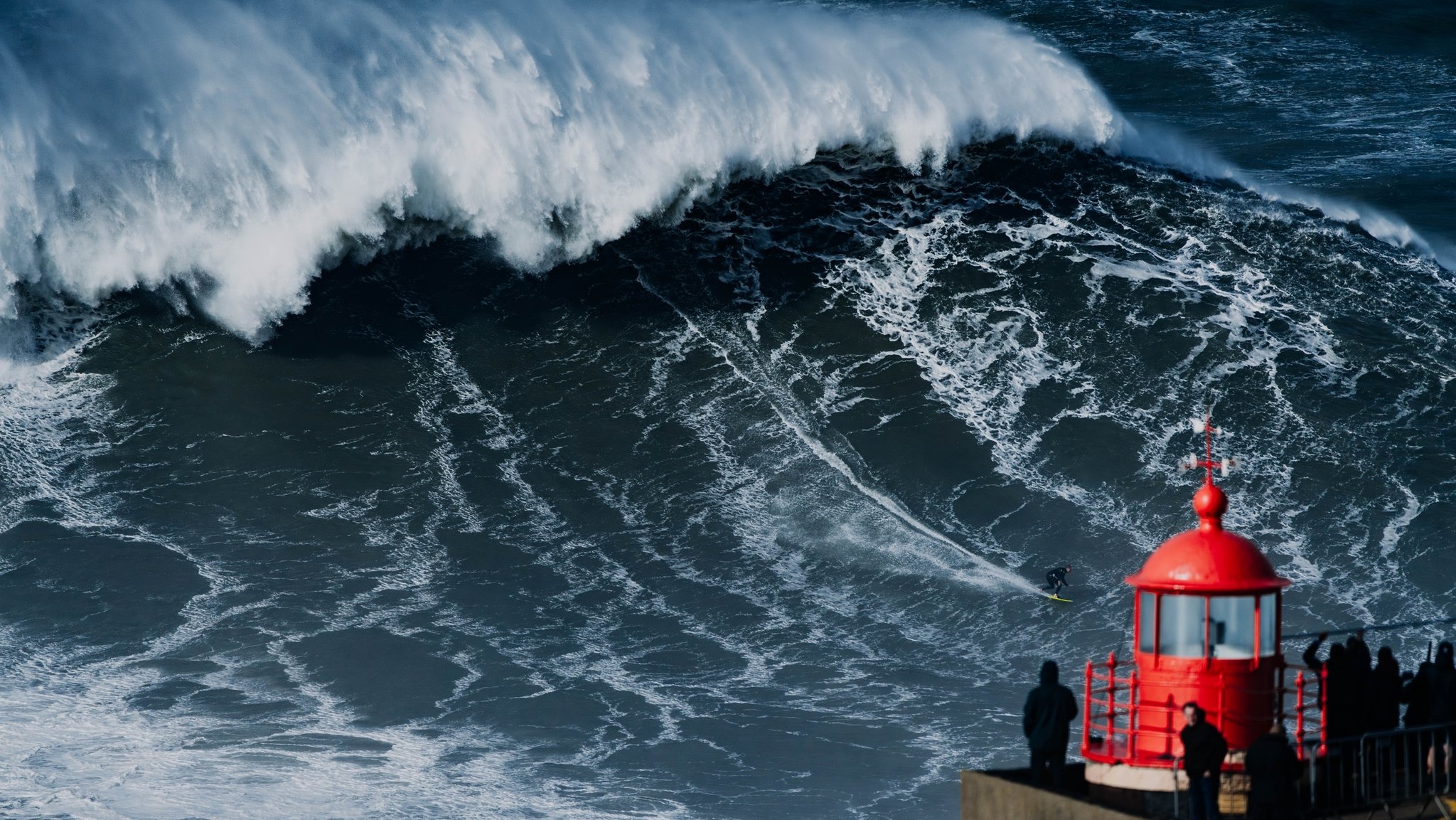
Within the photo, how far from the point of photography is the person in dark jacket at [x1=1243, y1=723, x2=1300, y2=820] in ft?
21.7

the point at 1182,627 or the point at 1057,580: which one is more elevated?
the point at 1057,580

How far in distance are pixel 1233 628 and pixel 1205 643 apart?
4.7 inches

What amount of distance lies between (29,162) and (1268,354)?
12391 millimetres

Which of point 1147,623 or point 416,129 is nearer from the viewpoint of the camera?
point 1147,623

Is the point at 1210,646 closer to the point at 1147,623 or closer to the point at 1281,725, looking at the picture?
the point at 1147,623

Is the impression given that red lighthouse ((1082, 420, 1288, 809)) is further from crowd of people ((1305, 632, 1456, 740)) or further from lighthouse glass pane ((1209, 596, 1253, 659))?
crowd of people ((1305, 632, 1456, 740))

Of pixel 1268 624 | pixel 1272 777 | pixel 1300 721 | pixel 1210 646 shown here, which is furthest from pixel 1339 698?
pixel 1272 777

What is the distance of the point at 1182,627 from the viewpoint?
6.95 metres

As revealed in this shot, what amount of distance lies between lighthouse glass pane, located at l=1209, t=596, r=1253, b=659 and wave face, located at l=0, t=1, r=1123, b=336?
1253 centimetres

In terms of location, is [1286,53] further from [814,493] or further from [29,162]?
[29,162]

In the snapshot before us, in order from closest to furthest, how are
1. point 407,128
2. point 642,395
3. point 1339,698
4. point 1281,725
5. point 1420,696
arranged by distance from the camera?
point 1281,725 < point 1339,698 < point 1420,696 < point 642,395 < point 407,128

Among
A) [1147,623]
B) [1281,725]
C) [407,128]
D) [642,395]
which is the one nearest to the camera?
[1281,725]

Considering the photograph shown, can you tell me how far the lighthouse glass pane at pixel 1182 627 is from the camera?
691 centimetres

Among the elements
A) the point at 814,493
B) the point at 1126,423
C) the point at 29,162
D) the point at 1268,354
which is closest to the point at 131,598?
the point at 814,493
